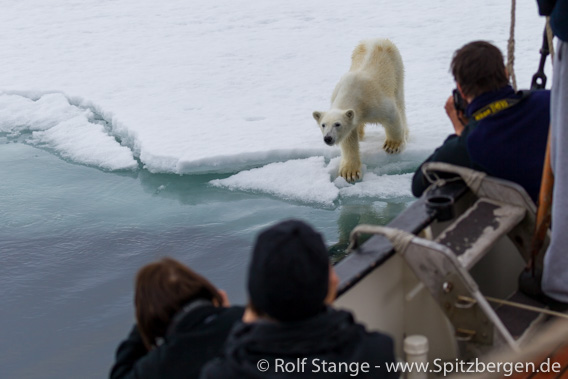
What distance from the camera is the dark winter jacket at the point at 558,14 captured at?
5.25 feet

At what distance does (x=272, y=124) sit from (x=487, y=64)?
3413 mm

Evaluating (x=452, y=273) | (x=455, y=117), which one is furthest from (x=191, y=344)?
(x=455, y=117)

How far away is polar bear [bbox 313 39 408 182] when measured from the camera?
4598 millimetres

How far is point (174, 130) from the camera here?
215 inches

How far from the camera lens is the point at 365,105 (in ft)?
16.1

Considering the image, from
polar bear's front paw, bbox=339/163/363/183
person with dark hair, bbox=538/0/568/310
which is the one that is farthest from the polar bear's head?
person with dark hair, bbox=538/0/568/310

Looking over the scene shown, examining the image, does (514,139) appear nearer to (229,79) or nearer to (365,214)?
(365,214)

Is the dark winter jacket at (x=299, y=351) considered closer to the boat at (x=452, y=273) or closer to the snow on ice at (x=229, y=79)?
the boat at (x=452, y=273)

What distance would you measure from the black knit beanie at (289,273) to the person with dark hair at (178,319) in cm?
29

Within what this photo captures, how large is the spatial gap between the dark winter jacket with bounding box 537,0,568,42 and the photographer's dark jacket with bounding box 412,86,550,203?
423 millimetres

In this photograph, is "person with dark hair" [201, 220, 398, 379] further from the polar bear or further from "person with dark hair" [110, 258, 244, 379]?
the polar bear

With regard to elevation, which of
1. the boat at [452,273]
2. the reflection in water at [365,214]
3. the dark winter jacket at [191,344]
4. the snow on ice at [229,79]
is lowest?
the reflection in water at [365,214]

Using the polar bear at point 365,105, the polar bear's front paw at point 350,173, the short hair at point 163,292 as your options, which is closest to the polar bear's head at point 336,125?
the polar bear at point 365,105

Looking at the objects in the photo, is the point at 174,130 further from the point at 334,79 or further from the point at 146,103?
the point at 334,79
